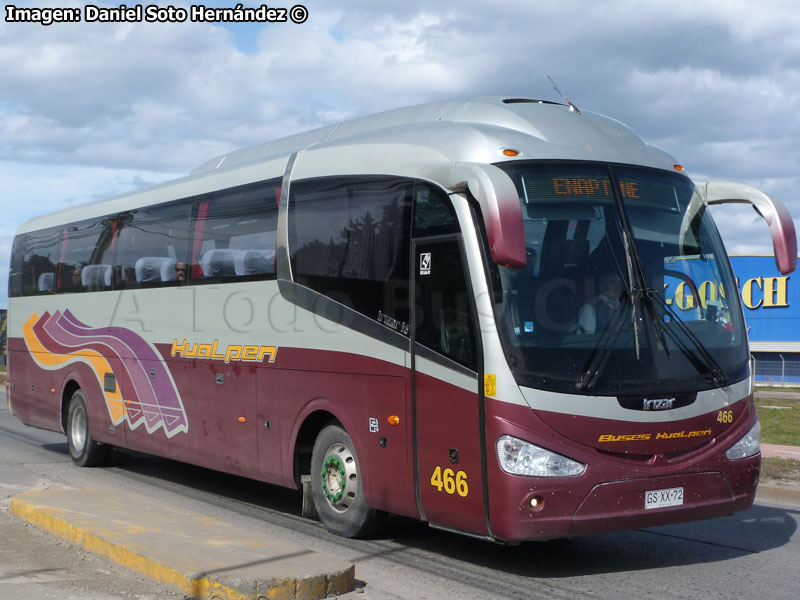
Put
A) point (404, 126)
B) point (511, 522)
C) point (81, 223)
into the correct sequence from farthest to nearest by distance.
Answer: point (81, 223) → point (404, 126) → point (511, 522)

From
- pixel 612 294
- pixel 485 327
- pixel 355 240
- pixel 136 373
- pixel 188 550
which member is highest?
pixel 355 240

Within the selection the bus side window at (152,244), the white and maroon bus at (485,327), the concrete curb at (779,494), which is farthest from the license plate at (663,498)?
the bus side window at (152,244)

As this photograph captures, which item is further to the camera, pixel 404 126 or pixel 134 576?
pixel 404 126

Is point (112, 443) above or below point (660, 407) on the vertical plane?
below

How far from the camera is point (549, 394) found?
6.95m

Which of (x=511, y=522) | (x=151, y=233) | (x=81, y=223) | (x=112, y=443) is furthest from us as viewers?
(x=81, y=223)

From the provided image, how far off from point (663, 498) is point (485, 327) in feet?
5.92

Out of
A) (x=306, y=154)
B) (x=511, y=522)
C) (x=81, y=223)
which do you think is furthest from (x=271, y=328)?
(x=81, y=223)

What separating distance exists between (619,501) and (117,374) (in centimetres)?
824

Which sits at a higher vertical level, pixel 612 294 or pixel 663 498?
pixel 612 294

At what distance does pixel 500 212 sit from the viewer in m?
6.62

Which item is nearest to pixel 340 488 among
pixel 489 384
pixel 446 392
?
pixel 446 392

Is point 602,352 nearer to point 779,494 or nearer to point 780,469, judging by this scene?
point 779,494

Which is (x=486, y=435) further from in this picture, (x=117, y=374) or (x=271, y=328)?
(x=117, y=374)
